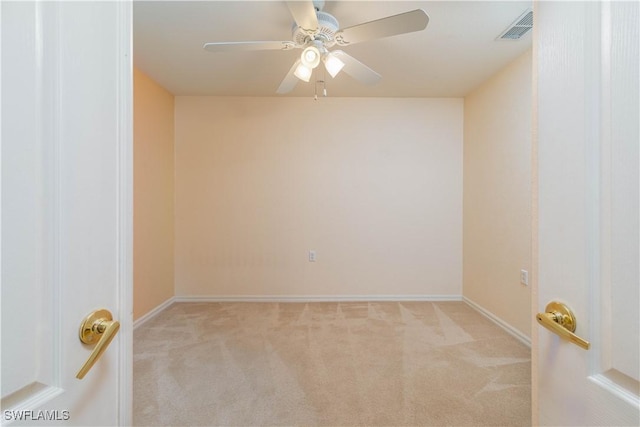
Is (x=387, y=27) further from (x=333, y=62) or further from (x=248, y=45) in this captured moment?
(x=248, y=45)

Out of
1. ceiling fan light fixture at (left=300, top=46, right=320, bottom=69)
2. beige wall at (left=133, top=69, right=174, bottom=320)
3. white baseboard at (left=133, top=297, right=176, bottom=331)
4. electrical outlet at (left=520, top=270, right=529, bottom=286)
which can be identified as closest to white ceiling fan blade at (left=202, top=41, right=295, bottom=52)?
ceiling fan light fixture at (left=300, top=46, right=320, bottom=69)

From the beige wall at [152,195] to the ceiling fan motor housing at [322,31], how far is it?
1.80 metres

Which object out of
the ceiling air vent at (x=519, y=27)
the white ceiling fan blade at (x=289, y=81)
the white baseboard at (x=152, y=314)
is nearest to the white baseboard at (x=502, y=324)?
the ceiling air vent at (x=519, y=27)

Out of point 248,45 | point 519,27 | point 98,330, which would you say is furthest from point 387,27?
point 98,330

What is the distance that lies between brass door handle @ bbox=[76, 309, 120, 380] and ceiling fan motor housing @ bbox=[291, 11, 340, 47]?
170cm

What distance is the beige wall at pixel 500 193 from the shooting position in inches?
92.0

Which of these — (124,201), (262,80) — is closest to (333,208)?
(262,80)

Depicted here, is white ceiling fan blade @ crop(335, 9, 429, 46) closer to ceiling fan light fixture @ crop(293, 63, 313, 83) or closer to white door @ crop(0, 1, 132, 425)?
ceiling fan light fixture @ crop(293, 63, 313, 83)

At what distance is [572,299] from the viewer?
0.53 m

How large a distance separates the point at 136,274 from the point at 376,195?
2679 millimetres

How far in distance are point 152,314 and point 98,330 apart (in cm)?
280

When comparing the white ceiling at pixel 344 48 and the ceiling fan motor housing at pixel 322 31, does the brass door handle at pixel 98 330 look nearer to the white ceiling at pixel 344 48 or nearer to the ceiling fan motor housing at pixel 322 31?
the ceiling fan motor housing at pixel 322 31

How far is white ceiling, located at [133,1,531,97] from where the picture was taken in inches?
70.1

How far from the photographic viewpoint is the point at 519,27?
6.40 feet
